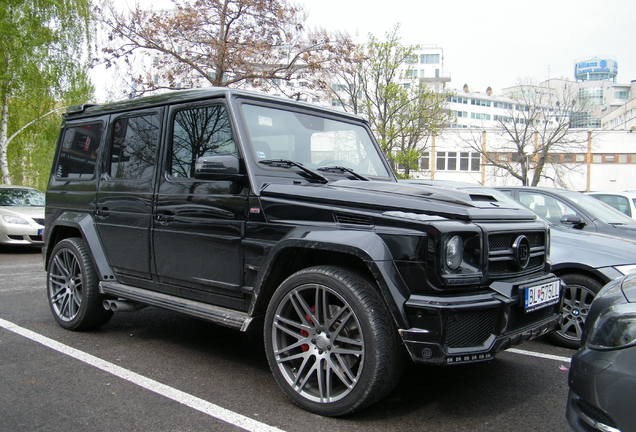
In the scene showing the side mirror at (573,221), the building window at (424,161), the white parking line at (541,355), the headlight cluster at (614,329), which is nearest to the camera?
the headlight cluster at (614,329)

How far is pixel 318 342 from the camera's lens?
Result: 3207 millimetres

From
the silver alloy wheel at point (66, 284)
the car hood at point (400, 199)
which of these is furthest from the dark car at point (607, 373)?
the silver alloy wheel at point (66, 284)

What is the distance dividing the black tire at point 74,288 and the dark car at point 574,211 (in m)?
5.25

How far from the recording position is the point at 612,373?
2225 mm

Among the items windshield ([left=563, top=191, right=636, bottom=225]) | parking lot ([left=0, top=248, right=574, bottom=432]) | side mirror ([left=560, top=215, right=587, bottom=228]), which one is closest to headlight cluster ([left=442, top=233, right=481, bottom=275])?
parking lot ([left=0, top=248, right=574, bottom=432])

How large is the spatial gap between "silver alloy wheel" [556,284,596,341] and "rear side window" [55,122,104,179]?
189 inches

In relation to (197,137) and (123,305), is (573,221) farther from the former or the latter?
(123,305)

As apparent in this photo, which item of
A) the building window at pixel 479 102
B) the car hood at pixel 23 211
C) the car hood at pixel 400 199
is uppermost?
the building window at pixel 479 102

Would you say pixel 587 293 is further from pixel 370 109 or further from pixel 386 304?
pixel 370 109

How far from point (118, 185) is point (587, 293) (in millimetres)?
4509

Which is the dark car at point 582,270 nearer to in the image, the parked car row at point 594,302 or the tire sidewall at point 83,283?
the parked car row at point 594,302

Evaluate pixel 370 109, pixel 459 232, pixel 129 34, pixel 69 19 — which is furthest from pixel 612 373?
pixel 69 19

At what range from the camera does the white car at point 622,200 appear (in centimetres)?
1166

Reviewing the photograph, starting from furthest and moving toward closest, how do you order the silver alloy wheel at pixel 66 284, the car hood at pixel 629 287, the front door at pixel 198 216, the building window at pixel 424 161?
the building window at pixel 424 161 → the silver alloy wheel at pixel 66 284 → the front door at pixel 198 216 → the car hood at pixel 629 287
